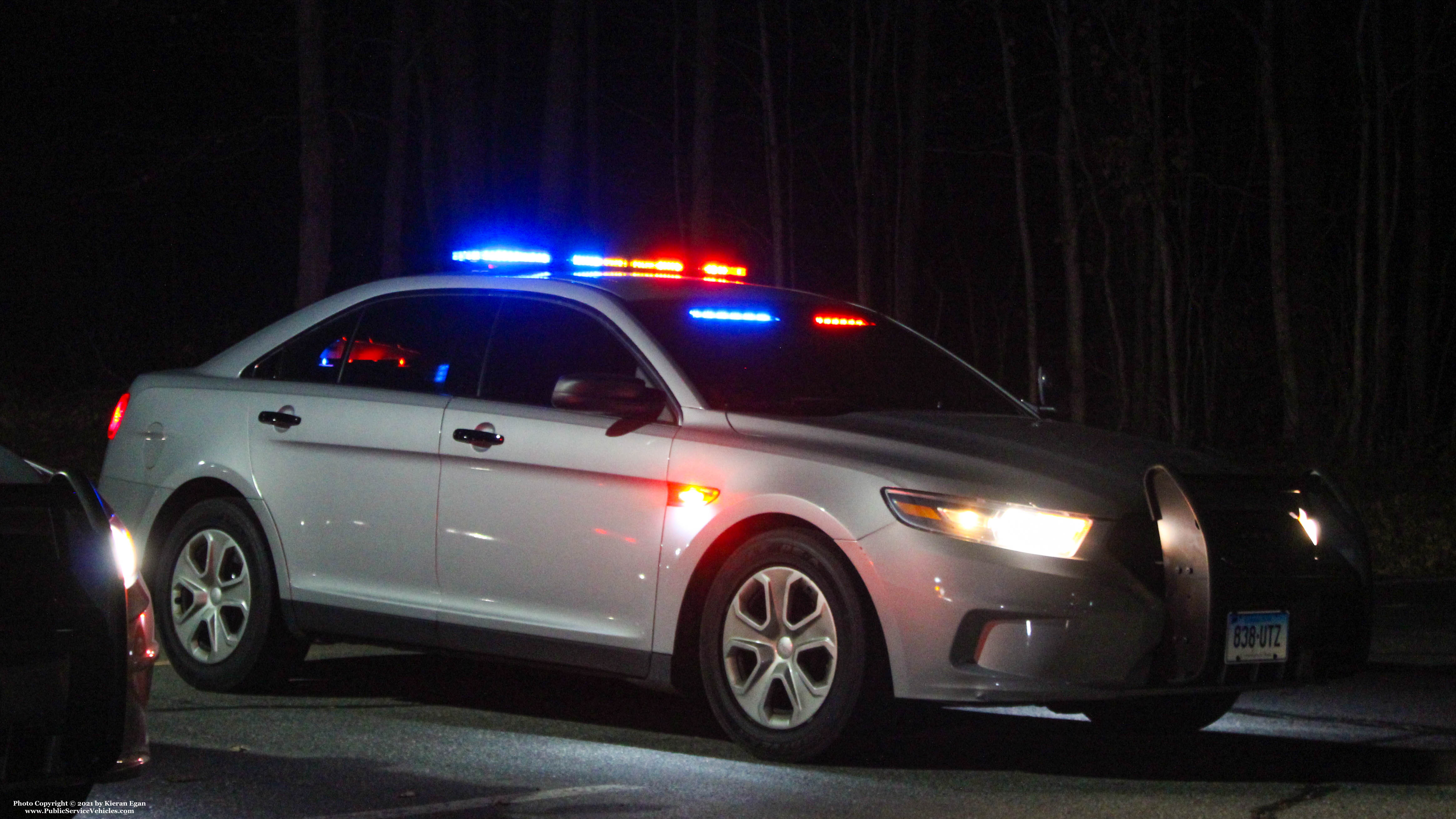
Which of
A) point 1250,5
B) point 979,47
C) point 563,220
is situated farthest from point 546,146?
point 979,47

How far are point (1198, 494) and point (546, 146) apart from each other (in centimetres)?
1859

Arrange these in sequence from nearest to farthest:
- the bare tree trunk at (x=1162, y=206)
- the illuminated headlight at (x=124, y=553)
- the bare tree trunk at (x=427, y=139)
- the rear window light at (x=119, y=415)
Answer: the illuminated headlight at (x=124, y=553)
the rear window light at (x=119, y=415)
the bare tree trunk at (x=1162, y=206)
the bare tree trunk at (x=427, y=139)

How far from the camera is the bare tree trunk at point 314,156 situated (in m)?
23.4

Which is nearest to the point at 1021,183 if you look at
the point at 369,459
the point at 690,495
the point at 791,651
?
the point at 369,459

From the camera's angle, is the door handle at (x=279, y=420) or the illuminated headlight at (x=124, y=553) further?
the door handle at (x=279, y=420)

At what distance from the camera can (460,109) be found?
83.9ft

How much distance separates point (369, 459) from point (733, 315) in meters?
1.57

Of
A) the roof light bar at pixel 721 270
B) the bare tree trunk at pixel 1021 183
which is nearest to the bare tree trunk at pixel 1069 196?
the bare tree trunk at pixel 1021 183

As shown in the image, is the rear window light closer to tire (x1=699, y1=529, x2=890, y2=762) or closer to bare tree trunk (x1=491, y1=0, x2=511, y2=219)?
tire (x1=699, y1=529, x2=890, y2=762)

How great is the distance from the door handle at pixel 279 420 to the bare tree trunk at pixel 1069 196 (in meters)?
11.6

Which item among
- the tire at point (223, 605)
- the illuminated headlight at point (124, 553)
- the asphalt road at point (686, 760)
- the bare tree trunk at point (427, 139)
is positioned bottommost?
the asphalt road at point (686, 760)

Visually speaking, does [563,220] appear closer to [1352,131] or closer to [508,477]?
[1352,131]

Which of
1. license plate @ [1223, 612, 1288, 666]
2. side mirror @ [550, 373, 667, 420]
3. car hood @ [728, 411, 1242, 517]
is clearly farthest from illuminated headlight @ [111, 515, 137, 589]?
license plate @ [1223, 612, 1288, 666]

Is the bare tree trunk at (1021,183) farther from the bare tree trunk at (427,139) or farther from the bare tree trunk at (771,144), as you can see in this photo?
the bare tree trunk at (427,139)
